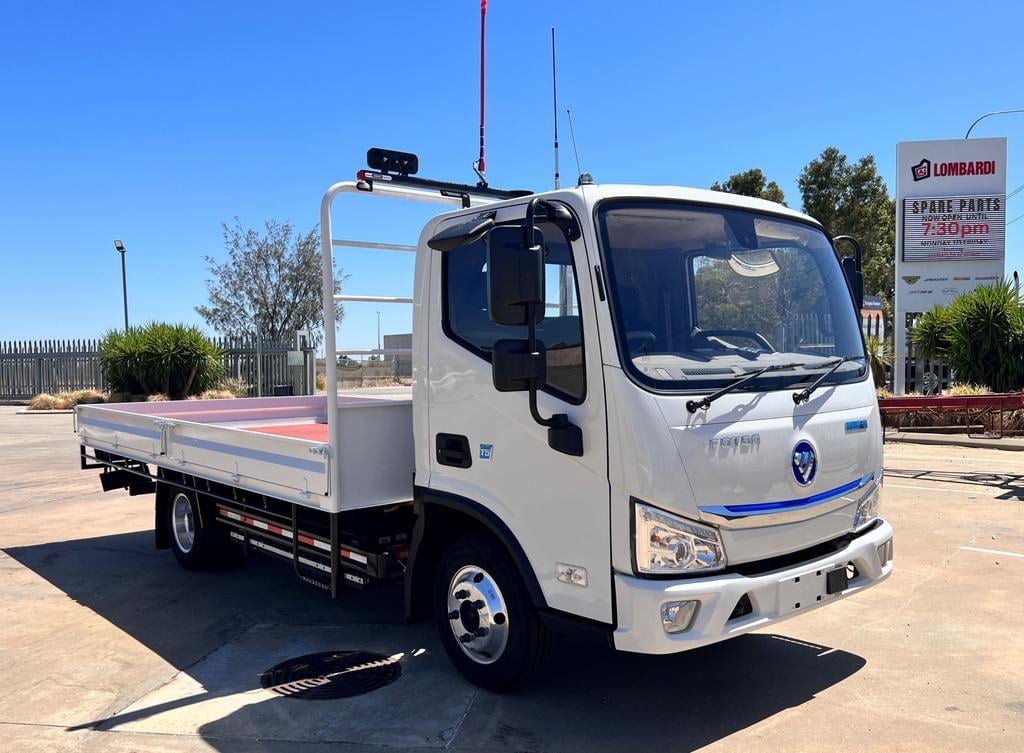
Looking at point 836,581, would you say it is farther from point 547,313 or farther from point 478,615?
point 547,313

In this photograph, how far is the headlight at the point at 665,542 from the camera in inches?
140

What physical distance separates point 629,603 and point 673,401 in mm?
864

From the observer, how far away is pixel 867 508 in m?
4.35

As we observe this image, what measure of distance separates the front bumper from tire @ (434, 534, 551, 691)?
25.8 inches

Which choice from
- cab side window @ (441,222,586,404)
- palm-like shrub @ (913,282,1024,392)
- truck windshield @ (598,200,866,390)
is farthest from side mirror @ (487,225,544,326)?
palm-like shrub @ (913,282,1024,392)

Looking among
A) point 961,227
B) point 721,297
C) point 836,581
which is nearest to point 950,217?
point 961,227

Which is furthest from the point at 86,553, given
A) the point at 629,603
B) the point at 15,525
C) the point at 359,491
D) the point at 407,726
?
the point at 629,603

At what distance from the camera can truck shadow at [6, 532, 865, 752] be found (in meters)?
→ 3.99

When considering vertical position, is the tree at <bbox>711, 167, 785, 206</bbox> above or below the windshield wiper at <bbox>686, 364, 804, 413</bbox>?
above

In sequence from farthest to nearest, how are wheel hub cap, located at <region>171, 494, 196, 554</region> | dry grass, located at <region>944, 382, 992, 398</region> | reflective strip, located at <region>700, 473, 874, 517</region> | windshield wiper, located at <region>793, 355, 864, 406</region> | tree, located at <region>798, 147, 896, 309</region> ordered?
tree, located at <region>798, 147, 896, 309</region> < dry grass, located at <region>944, 382, 992, 398</region> < wheel hub cap, located at <region>171, 494, 196, 554</region> < windshield wiper, located at <region>793, 355, 864, 406</region> < reflective strip, located at <region>700, 473, 874, 517</region>

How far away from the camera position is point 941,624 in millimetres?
5445

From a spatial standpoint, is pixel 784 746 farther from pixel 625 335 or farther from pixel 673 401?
pixel 625 335

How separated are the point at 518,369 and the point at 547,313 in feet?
1.53

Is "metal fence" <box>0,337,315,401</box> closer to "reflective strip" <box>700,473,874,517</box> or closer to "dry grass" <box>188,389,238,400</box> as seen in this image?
"dry grass" <box>188,389,238,400</box>
